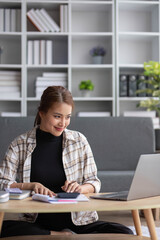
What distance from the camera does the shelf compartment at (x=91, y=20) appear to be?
473 cm

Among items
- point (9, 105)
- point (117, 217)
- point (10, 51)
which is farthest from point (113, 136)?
point (10, 51)

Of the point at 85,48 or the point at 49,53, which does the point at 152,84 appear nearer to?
the point at 85,48

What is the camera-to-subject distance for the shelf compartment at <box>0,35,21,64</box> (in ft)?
15.4

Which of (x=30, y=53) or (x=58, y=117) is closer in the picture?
(x=58, y=117)

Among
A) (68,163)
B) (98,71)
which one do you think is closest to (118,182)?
(68,163)

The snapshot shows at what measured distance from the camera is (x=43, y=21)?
14.7 feet

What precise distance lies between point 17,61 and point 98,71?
0.95m

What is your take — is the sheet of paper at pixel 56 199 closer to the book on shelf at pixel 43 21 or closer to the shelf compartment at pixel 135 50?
the book on shelf at pixel 43 21

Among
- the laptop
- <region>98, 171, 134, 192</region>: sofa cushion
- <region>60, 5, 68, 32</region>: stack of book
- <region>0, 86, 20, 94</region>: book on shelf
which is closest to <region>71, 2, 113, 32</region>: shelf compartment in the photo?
<region>60, 5, 68, 32</region>: stack of book

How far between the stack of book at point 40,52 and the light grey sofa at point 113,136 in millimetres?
1315

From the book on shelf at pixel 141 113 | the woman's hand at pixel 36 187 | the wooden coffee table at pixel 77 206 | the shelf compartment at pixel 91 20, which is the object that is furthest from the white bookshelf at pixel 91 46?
the wooden coffee table at pixel 77 206

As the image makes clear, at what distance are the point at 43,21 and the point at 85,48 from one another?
601 millimetres

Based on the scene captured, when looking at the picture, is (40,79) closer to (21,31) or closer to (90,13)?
(21,31)

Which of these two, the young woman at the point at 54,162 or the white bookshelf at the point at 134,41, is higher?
the white bookshelf at the point at 134,41
